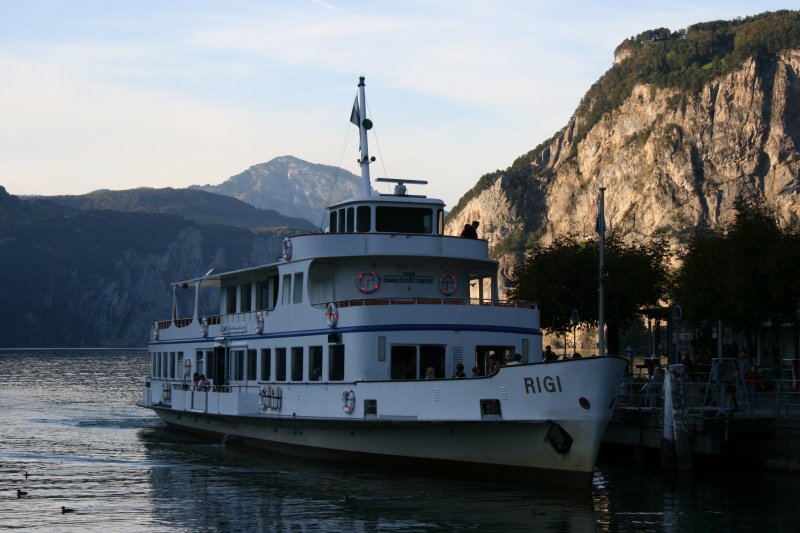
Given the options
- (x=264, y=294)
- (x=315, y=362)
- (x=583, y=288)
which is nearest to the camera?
(x=315, y=362)

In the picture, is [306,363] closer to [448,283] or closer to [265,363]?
[265,363]

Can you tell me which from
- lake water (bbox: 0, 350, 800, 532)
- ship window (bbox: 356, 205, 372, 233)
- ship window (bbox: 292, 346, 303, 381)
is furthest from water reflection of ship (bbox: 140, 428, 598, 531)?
ship window (bbox: 356, 205, 372, 233)

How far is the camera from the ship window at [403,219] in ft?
108

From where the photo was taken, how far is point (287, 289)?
1325 inches

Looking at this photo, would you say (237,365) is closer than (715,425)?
No

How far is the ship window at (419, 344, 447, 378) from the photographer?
30016 millimetres

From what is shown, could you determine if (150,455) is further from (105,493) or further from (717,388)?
(717,388)

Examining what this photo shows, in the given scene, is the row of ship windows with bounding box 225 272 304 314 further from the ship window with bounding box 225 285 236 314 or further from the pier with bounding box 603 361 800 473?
the pier with bounding box 603 361 800 473

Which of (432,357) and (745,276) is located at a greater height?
(745,276)

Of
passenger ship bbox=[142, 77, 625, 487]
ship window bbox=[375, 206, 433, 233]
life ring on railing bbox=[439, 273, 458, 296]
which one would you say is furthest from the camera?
ship window bbox=[375, 206, 433, 233]

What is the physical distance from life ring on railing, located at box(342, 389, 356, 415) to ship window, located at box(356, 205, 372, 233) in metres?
5.12

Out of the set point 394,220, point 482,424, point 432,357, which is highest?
point 394,220

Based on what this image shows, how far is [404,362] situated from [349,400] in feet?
5.70

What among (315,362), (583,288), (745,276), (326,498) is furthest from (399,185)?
(583,288)
